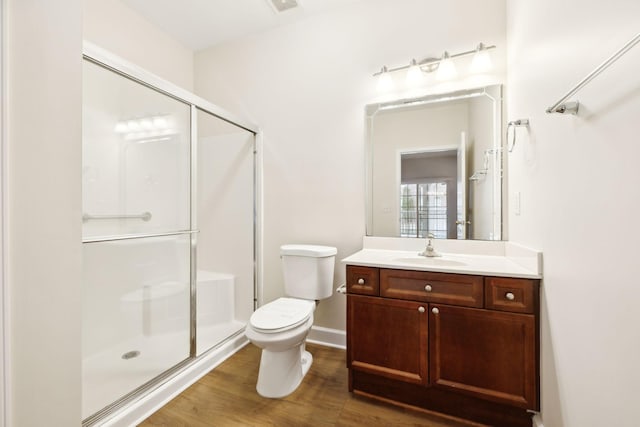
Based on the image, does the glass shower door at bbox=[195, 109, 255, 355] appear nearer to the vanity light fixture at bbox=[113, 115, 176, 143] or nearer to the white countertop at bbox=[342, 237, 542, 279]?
the vanity light fixture at bbox=[113, 115, 176, 143]

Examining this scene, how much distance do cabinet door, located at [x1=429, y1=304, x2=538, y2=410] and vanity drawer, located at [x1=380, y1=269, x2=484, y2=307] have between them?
0.15ft

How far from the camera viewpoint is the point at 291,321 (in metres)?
1.61

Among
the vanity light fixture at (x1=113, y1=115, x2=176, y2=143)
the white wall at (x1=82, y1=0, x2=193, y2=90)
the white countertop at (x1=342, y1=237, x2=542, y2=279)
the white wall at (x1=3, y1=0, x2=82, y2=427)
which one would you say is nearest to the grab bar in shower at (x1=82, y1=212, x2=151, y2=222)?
the vanity light fixture at (x1=113, y1=115, x2=176, y2=143)

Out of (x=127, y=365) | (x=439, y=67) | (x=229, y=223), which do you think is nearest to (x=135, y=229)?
(x=229, y=223)

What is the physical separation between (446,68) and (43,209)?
7.42 feet

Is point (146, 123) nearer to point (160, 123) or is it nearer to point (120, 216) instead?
point (160, 123)

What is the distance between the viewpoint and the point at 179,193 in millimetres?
1988

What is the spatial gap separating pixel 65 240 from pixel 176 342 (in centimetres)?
124

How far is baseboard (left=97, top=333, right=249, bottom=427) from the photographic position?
4.47 ft

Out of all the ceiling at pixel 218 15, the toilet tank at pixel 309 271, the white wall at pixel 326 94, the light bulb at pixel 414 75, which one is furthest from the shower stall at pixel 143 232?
the light bulb at pixel 414 75

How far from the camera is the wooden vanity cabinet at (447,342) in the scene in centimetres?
Answer: 127

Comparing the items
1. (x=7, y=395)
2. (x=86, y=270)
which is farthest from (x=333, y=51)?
(x=7, y=395)

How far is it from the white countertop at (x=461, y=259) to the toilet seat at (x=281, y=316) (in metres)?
0.45

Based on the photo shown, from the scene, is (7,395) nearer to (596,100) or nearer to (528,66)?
(596,100)
